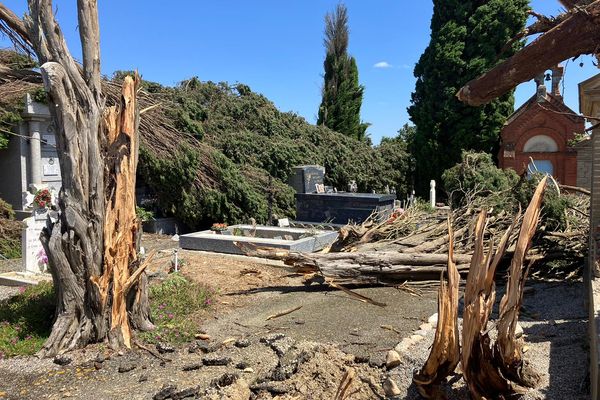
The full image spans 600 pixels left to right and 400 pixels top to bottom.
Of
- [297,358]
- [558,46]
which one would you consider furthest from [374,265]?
[558,46]

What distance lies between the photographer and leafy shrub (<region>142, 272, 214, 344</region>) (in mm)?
5527

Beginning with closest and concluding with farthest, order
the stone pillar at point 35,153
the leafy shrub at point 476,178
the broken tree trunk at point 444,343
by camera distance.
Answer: the broken tree trunk at point 444,343 → the stone pillar at point 35,153 → the leafy shrub at point 476,178

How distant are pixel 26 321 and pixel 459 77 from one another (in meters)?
21.3

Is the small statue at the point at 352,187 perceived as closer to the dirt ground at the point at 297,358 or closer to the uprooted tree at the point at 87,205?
the dirt ground at the point at 297,358

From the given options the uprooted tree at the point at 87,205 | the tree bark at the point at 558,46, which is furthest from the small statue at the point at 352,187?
the tree bark at the point at 558,46

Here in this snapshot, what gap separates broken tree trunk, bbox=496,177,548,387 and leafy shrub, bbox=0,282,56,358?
14.5 ft

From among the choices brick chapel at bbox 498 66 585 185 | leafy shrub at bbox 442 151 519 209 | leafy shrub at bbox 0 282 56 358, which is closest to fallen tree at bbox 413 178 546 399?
leafy shrub at bbox 0 282 56 358

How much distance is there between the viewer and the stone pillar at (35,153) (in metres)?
12.1

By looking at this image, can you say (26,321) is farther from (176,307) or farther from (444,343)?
(444,343)

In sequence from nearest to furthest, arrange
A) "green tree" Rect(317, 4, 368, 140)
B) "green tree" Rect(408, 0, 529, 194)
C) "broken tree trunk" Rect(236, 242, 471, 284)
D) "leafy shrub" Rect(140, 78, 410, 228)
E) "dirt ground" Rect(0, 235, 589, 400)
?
"dirt ground" Rect(0, 235, 589, 400) → "broken tree trunk" Rect(236, 242, 471, 284) → "leafy shrub" Rect(140, 78, 410, 228) → "green tree" Rect(408, 0, 529, 194) → "green tree" Rect(317, 4, 368, 140)

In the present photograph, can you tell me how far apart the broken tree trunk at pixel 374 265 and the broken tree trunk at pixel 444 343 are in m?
3.71

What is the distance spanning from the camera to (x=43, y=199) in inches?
372

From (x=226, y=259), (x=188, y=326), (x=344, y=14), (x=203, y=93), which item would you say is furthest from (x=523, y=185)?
(x=344, y=14)

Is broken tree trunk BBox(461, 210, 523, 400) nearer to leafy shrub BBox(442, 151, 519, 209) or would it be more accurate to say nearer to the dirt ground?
the dirt ground
